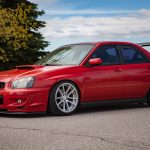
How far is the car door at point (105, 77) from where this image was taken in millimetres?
10367

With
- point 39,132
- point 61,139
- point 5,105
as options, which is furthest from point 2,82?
point 61,139

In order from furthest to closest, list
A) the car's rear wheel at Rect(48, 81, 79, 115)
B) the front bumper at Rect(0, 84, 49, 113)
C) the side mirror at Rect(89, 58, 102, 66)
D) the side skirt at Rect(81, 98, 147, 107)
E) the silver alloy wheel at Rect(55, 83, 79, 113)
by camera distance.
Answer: the side skirt at Rect(81, 98, 147, 107)
the side mirror at Rect(89, 58, 102, 66)
the silver alloy wheel at Rect(55, 83, 79, 113)
the car's rear wheel at Rect(48, 81, 79, 115)
the front bumper at Rect(0, 84, 49, 113)

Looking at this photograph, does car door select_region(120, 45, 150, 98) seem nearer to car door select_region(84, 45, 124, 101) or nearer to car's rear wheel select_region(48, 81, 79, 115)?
car door select_region(84, 45, 124, 101)

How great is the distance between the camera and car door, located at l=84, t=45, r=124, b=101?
1037 centimetres

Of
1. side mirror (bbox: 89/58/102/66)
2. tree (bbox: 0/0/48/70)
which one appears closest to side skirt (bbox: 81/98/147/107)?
side mirror (bbox: 89/58/102/66)

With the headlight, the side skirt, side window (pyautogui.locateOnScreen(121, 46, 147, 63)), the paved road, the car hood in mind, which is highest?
side window (pyautogui.locateOnScreen(121, 46, 147, 63))

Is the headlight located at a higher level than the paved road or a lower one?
higher

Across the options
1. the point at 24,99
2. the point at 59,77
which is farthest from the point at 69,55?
the point at 24,99

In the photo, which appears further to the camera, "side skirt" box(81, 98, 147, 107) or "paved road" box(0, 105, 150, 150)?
"side skirt" box(81, 98, 147, 107)

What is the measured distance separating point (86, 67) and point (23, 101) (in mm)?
1505

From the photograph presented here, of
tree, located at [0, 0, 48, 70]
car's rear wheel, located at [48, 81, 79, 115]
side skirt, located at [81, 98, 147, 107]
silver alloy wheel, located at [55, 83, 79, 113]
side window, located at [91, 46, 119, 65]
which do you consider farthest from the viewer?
tree, located at [0, 0, 48, 70]

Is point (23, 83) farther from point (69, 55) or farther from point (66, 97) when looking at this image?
point (69, 55)

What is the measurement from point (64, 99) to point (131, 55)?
2069 millimetres

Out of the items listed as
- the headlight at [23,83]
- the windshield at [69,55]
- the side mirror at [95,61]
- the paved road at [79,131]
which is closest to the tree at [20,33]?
the windshield at [69,55]
